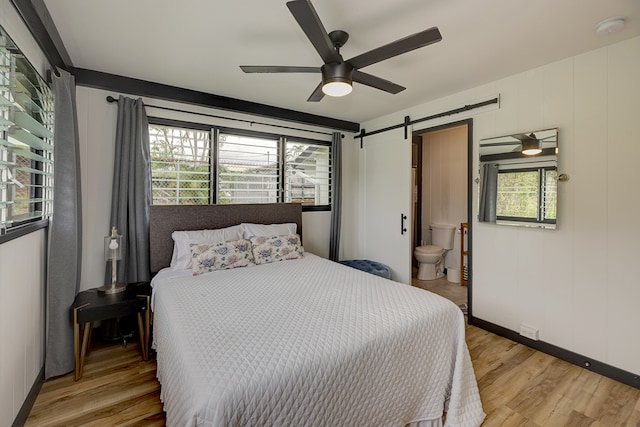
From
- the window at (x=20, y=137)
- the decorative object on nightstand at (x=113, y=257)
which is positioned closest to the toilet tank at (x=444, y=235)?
the decorative object on nightstand at (x=113, y=257)

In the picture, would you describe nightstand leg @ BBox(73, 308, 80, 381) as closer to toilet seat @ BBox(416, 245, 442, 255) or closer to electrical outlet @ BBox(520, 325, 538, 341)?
electrical outlet @ BBox(520, 325, 538, 341)

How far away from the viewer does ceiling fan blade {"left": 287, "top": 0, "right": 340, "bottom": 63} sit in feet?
4.37

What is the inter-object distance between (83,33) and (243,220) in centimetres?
205

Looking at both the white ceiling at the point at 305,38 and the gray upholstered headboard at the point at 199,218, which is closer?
the white ceiling at the point at 305,38

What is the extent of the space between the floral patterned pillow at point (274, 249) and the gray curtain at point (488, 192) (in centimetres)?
198

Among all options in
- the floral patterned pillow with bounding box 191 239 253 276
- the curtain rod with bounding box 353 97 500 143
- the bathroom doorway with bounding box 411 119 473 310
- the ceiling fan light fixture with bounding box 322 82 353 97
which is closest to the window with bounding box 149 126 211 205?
the floral patterned pillow with bounding box 191 239 253 276

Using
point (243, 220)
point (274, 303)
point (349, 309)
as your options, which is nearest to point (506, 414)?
point (349, 309)

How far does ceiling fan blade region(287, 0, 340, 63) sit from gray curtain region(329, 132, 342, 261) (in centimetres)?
232

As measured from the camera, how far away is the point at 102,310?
2.20m

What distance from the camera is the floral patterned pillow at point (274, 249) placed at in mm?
2969

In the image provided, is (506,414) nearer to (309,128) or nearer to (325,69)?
(325,69)

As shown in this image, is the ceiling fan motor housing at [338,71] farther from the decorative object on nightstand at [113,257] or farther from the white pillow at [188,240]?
the decorative object on nightstand at [113,257]

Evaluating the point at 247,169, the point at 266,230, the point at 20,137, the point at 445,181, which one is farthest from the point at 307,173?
the point at 20,137

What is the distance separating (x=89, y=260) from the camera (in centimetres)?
269
